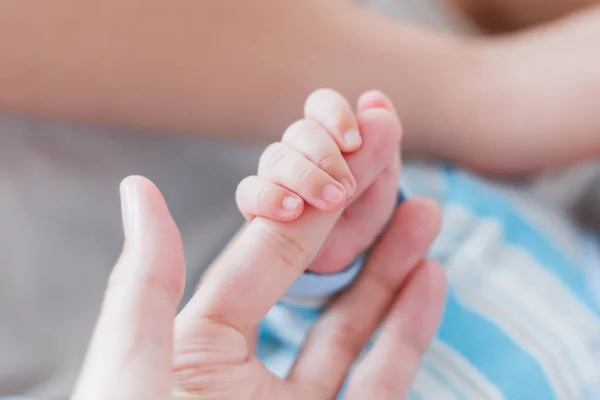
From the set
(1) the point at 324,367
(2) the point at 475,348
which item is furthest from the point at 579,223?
(1) the point at 324,367

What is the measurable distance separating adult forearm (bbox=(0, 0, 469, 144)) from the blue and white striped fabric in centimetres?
12

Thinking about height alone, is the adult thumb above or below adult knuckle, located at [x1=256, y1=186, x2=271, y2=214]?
below

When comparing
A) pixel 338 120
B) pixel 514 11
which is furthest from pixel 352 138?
pixel 514 11

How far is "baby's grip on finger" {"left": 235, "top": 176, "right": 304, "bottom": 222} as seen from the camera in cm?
37

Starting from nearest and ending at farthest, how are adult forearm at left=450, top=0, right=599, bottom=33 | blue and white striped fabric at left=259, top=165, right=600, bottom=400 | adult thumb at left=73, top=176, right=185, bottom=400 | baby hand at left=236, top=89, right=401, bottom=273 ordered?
adult thumb at left=73, top=176, right=185, bottom=400, baby hand at left=236, top=89, right=401, bottom=273, blue and white striped fabric at left=259, top=165, right=600, bottom=400, adult forearm at left=450, top=0, right=599, bottom=33

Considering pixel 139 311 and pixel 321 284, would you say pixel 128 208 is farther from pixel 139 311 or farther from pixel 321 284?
pixel 321 284

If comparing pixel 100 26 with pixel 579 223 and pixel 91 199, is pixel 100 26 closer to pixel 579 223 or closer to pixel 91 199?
pixel 91 199

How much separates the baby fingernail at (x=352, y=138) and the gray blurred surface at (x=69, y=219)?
21 centimetres

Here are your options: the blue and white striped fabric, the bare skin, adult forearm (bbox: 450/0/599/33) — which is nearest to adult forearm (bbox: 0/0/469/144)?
the bare skin

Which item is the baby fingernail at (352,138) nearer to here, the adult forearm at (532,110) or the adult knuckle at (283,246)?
the adult knuckle at (283,246)

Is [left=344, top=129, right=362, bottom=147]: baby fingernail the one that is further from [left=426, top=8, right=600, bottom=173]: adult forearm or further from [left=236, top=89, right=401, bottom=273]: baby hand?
[left=426, top=8, right=600, bottom=173]: adult forearm

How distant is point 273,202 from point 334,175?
5 centimetres

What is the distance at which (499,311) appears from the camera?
0.51 metres

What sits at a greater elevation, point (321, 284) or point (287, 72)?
point (287, 72)
